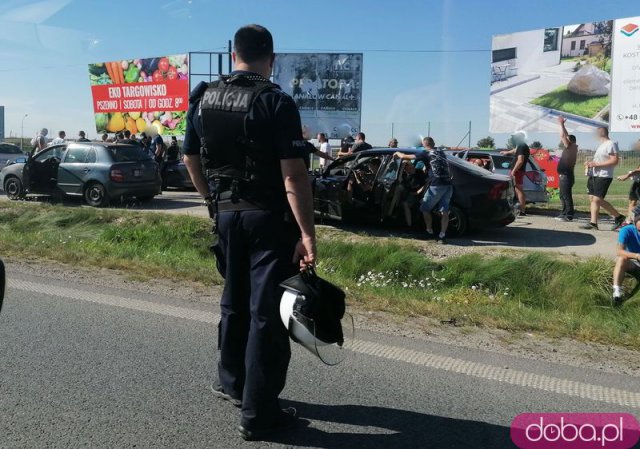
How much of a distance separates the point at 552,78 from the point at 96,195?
56.8 ft

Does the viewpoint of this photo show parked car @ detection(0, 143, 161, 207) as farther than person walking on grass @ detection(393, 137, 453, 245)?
Yes

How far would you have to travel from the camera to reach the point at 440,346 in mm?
4734

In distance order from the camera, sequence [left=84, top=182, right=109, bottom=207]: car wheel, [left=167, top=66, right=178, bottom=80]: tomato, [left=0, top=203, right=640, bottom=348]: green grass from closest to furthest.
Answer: [left=0, top=203, right=640, bottom=348]: green grass < [left=84, top=182, right=109, bottom=207]: car wheel < [left=167, top=66, right=178, bottom=80]: tomato

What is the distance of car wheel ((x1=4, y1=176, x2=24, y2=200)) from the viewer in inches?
589

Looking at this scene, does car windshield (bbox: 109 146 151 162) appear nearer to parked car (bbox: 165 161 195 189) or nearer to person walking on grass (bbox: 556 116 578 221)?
parked car (bbox: 165 161 195 189)

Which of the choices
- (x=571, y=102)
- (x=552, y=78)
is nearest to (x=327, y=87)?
(x=552, y=78)

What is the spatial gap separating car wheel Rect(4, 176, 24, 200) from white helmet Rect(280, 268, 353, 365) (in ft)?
45.5

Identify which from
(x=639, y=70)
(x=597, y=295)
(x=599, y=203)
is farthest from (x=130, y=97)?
(x=597, y=295)

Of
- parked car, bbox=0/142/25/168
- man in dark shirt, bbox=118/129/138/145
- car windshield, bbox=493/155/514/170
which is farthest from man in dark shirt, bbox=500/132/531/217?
parked car, bbox=0/142/25/168

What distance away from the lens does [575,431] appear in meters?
3.42

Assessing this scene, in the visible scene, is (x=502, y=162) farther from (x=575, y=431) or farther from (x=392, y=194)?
(x=575, y=431)

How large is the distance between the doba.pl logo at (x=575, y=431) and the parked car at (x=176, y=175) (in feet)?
48.7

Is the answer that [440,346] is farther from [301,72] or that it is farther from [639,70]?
[301,72]

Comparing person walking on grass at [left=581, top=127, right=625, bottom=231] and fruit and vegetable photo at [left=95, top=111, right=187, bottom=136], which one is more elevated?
fruit and vegetable photo at [left=95, top=111, right=187, bottom=136]
